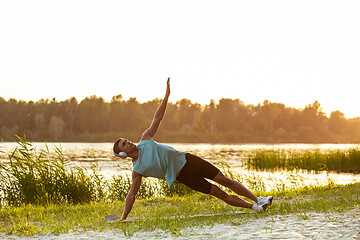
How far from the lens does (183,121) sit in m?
89.4

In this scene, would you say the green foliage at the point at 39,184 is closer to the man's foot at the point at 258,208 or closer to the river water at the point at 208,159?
the river water at the point at 208,159

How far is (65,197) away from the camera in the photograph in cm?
1141

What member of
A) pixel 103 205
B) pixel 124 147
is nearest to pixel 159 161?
pixel 124 147

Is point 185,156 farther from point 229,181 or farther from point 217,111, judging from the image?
point 217,111

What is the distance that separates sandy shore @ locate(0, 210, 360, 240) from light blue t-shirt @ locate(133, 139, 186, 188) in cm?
98

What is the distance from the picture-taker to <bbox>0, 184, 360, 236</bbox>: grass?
22.1 ft

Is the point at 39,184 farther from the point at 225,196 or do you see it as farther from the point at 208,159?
the point at 208,159

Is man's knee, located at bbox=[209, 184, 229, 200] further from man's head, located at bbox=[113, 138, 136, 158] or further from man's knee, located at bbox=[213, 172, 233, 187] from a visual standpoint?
man's head, located at bbox=[113, 138, 136, 158]

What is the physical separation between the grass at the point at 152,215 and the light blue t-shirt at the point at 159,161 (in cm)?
85

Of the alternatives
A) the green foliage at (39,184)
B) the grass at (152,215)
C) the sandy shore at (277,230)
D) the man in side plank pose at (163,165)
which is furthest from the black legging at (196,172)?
the green foliage at (39,184)

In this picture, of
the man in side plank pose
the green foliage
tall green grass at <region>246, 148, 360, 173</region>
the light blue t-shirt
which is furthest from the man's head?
tall green grass at <region>246, 148, 360, 173</region>

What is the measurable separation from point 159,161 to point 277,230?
2128mm

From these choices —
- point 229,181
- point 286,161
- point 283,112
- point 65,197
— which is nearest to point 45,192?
point 65,197

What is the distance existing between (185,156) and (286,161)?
18.4 m
